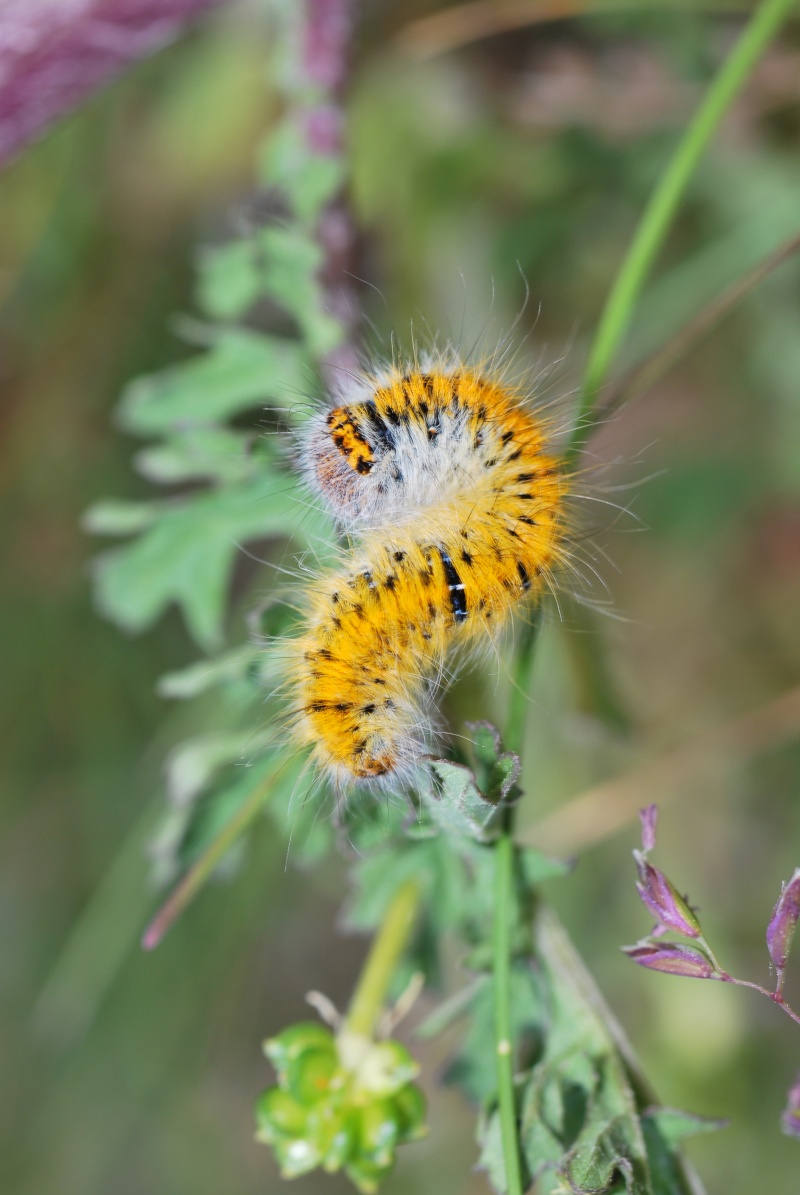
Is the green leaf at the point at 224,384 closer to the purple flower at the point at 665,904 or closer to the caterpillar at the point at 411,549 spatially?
the caterpillar at the point at 411,549

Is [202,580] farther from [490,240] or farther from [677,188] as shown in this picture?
[490,240]

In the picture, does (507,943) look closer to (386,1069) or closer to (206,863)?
(386,1069)

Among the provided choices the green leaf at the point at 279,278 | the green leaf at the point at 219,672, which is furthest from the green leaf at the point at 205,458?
the green leaf at the point at 219,672

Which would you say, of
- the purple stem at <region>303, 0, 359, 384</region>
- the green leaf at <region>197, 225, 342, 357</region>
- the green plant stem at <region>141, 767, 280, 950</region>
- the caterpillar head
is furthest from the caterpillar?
the purple stem at <region>303, 0, 359, 384</region>

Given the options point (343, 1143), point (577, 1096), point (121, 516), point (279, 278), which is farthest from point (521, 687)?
point (279, 278)

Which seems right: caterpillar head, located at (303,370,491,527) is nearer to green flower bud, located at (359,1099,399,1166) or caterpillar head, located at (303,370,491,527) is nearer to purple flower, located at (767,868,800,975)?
purple flower, located at (767,868,800,975)
